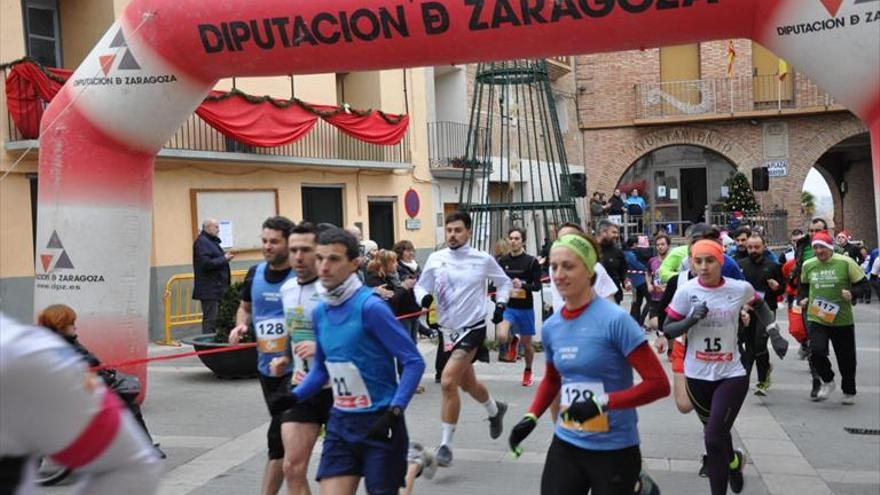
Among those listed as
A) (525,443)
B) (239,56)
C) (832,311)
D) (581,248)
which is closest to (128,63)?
(239,56)

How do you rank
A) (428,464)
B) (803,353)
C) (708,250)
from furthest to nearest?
(803,353) → (428,464) → (708,250)

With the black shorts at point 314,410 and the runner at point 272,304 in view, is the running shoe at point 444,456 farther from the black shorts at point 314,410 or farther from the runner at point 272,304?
the black shorts at point 314,410

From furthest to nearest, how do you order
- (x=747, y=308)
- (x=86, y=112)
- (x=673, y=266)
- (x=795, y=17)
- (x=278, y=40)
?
(x=673, y=266), (x=86, y=112), (x=278, y=40), (x=747, y=308), (x=795, y=17)

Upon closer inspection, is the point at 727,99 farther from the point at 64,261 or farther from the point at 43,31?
the point at 64,261

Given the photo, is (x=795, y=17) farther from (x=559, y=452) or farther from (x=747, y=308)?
(x=559, y=452)

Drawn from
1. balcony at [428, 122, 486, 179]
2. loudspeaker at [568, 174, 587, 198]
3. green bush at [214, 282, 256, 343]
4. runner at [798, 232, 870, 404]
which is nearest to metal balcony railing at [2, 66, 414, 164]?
balcony at [428, 122, 486, 179]

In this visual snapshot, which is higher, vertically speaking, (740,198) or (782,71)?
(782,71)

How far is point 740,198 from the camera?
27438 mm

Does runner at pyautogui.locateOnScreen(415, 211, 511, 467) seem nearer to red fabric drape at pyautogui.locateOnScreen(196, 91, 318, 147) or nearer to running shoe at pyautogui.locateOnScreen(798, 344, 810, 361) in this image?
running shoe at pyautogui.locateOnScreen(798, 344, 810, 361)

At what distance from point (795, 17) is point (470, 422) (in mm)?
4422

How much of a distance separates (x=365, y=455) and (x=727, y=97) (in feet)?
91.8

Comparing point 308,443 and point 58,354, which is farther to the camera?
point 308,443

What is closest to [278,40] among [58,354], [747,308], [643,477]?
[747,308]

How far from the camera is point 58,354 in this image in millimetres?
1866
